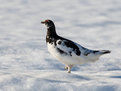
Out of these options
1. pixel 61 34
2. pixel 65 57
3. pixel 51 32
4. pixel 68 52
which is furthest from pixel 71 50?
pixel 61 34

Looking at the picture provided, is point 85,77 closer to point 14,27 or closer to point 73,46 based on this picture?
point 73,46

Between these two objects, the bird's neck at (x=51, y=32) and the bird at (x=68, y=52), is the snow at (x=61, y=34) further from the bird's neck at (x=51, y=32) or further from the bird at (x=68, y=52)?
the bird's neck at (x=51, y=32)

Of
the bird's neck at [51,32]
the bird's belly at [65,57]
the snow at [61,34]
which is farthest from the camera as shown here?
the bird's neck at [51,32]

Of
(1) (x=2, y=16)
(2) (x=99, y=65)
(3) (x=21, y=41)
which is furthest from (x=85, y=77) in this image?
(1) (x=2, y=16)

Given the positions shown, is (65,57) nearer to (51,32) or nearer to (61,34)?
(51,32)

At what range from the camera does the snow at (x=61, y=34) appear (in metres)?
6.48

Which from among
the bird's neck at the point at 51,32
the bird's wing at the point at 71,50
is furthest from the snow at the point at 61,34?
the bird's neck at the point at 51,32

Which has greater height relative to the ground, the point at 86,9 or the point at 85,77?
the point at 86,9

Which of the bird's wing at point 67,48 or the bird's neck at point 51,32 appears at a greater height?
the bird's neck at point 51,32

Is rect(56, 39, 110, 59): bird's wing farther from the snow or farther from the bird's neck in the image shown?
the snow

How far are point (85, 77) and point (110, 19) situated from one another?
9038mm

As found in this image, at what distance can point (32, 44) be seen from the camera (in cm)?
1135

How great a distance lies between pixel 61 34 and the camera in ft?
44.8

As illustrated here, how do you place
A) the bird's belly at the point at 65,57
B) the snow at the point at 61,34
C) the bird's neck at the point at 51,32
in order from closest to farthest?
the snow at the point at 61,34 < the bird's belly at the point at 65,57 < the bird's neck at the point at 51,32
